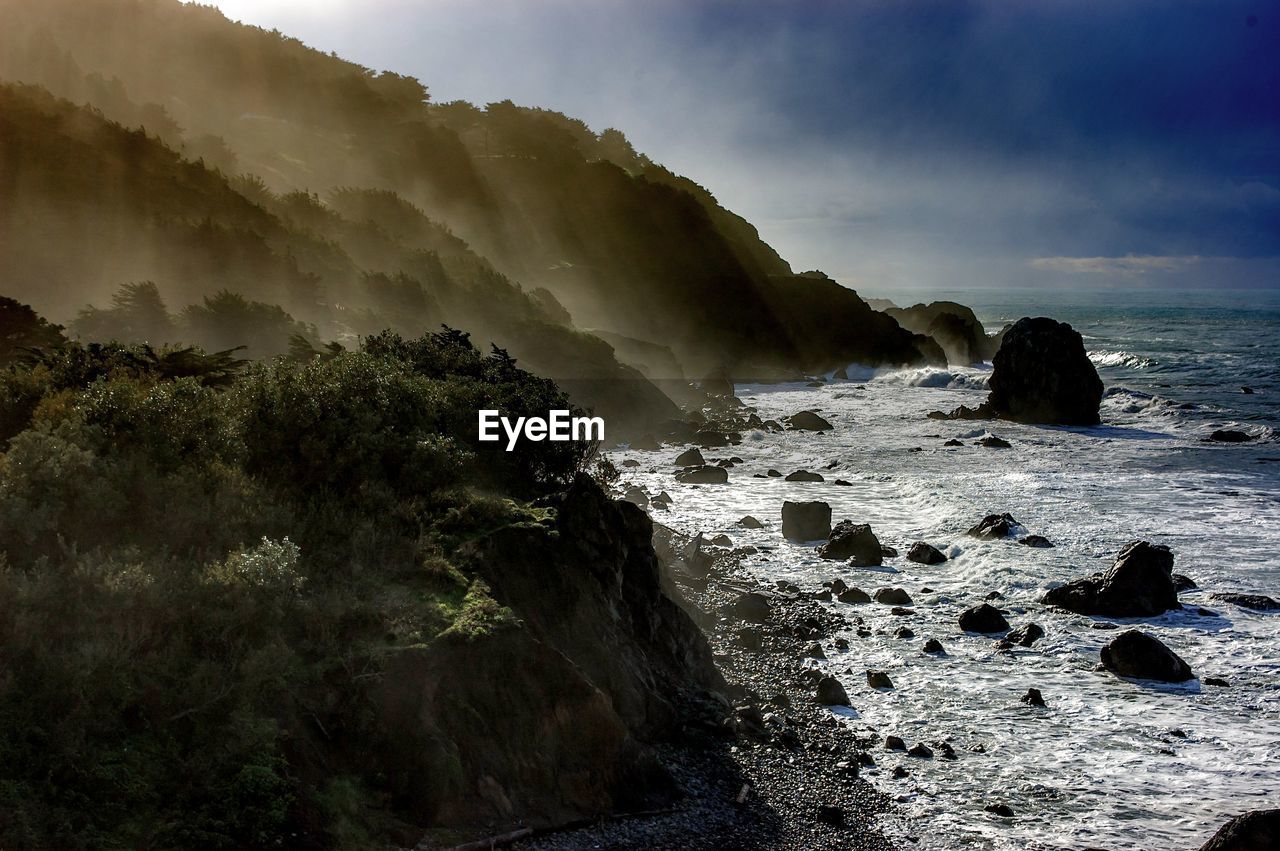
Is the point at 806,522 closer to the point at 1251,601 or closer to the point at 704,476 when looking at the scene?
the point at 704,476

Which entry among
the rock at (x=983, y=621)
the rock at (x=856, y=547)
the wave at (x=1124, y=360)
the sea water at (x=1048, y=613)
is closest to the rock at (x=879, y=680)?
the sea water at (x=1048, y=613)

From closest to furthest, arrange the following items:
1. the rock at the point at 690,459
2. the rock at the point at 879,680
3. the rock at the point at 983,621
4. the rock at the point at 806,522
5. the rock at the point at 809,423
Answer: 1. the rock at the point at 879,680
2. the rock at the point at 983,621
3. the rock at the point at 806,522
4. the rock at the point at 690,459
5. the rock at the point at 809,423

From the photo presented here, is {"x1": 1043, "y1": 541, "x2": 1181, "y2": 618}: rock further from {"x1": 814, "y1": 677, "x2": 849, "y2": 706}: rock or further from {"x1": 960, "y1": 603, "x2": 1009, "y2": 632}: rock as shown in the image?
{"x1": 814, "y1": 677, "x2": 849, "y2": 706}: rock

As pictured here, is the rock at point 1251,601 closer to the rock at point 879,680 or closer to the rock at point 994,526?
the rock at point 994,526

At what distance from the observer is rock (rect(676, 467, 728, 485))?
99.5ft

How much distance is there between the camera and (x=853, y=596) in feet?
59.5

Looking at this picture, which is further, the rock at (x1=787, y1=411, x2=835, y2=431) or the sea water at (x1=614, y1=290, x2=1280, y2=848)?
the rock at (x1=787, y1=411, x2=835, y2=431)

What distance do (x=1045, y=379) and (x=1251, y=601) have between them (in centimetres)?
2900

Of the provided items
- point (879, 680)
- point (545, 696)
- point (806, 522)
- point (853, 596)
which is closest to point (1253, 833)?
point (879, 680)

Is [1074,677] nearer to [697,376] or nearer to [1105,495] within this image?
[1105,495]

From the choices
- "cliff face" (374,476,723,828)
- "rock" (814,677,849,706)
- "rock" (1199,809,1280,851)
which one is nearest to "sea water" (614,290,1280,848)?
"rock" (814,677,849,706)

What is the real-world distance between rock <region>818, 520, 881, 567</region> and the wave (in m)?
59.7

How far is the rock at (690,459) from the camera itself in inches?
1276

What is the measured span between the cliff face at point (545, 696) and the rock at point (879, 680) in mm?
3472
